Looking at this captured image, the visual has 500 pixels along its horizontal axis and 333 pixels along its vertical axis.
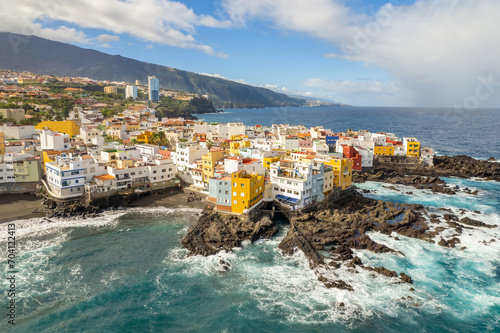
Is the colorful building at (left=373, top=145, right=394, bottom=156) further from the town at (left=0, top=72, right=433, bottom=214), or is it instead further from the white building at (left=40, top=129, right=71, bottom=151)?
the white building at (left=40, top=129, right=71, bottom=151)

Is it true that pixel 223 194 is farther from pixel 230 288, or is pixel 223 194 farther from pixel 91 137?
pixel 91 137

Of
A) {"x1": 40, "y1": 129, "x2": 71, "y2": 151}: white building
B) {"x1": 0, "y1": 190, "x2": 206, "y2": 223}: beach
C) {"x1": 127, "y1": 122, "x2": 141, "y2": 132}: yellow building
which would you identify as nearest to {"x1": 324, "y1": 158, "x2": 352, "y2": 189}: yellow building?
{"x1": 0, "y1": 190, "x2": 206, "y2": 223}: beach

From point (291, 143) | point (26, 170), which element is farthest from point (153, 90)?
point (26, 170)

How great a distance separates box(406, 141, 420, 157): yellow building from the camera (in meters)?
67.9

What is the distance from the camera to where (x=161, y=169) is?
157 ft

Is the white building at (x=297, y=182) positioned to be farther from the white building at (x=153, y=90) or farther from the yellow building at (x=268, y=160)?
the white building at (x=153, y=90)

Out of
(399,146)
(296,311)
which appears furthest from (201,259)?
(399,146)

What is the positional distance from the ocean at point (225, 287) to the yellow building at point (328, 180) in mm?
10075

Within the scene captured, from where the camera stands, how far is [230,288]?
24844mm

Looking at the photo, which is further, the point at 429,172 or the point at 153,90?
the point at 153,90

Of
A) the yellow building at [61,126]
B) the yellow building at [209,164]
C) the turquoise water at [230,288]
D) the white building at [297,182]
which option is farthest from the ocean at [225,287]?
the yellow building at [61,126]

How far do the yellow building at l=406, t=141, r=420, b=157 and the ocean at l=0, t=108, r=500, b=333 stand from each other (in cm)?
3565

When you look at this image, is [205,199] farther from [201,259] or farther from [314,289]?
[314,289]

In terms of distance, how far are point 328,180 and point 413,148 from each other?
36157 millimetres
